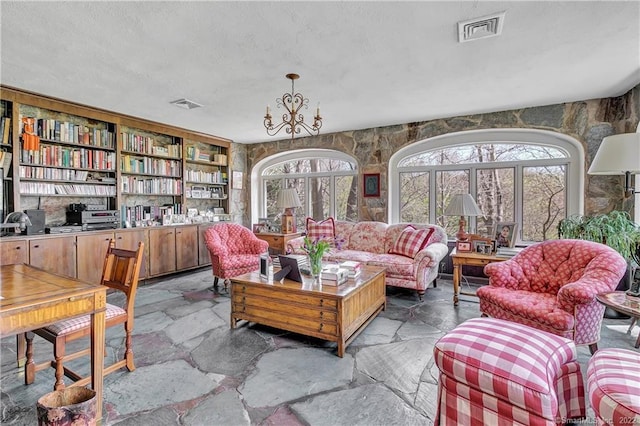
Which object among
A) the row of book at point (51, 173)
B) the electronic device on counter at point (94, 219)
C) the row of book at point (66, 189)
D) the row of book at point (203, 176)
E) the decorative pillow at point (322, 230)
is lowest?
the decorative pillow at point (322, 230)

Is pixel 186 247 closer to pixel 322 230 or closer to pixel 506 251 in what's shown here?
pixel 322 230

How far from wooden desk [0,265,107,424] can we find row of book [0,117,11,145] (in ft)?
8.44

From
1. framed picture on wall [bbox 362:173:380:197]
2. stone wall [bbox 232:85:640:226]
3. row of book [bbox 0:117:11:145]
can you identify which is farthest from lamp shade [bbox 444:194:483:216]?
row of book [bbox 0:117:11:145]

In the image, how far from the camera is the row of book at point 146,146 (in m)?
4.80

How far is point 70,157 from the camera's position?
4.17 metres

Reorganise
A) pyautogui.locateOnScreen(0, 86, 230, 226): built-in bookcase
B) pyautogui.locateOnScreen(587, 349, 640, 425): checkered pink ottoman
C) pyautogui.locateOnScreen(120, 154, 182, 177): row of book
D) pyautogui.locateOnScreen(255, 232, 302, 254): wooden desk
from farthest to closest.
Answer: pyautogui.locateOnScreen(255, 232, 302, 254): wooden desk
pyautogui.locateOnScreen(120, 154, 182, 177): row of book
pyautogui.locateOnScreen(0, 86, 230, 226): built-in bookcase
pyautogui.locateOnScreen(587, 349, 640, 425): checkered pink ottoman

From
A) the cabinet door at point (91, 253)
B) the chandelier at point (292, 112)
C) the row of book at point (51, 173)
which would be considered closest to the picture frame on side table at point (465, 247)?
the chandelier at point (292, 112)

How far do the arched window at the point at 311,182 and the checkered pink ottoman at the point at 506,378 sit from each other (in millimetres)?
4355

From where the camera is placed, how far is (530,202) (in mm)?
4590

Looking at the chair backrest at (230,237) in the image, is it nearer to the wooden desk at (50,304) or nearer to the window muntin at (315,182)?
the window muntin at (315,182)

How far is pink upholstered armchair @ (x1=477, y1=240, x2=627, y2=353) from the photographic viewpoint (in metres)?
2.32

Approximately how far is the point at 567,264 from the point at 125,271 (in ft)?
11.9

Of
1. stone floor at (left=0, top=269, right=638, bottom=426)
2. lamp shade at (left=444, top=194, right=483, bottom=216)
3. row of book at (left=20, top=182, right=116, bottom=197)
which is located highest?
row of book at (left=20, top=182, right=116, bottom=197)

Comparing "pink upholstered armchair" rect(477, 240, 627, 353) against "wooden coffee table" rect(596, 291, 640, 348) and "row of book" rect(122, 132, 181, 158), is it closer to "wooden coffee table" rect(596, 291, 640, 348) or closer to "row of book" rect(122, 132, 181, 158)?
"wooden coffee table" rect(596, 291, 640, 348)
